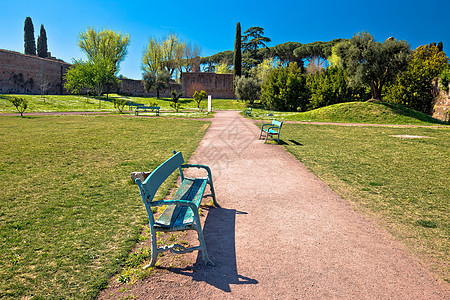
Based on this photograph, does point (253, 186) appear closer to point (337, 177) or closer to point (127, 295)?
point (337, 177)

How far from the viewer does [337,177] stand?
18.8 ft

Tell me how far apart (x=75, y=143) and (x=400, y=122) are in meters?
20.7

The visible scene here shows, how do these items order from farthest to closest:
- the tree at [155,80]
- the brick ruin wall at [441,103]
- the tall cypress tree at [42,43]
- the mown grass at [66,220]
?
the tall cypress tree at [42,43] → the tree at [155,80] → the brick ruin wall at [441,103] → the mown grass at [66,220]

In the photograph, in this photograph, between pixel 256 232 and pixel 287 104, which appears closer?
pixel 256 232

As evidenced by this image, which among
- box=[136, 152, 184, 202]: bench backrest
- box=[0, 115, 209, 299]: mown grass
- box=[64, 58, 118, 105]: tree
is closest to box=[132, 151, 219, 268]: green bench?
box=[136, 152, 184, 202]: bench backrest

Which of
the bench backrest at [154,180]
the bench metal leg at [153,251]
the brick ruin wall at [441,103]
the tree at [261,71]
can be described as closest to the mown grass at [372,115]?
the brick ruin wall at [441,103]

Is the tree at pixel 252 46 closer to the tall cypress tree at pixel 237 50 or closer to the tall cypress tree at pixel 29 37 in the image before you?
the tall cypress tree at pixel 237 50

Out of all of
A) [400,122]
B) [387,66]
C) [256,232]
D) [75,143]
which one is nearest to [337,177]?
[256,232]

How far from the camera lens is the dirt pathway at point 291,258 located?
228 centimetres

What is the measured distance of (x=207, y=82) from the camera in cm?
5119

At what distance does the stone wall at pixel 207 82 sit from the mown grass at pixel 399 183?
142ft

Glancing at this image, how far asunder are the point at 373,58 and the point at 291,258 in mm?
23653

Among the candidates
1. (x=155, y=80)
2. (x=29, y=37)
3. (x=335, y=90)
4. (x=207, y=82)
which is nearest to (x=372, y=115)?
(x=335, y=90)

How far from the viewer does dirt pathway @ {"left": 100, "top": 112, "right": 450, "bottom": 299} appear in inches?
89.6
